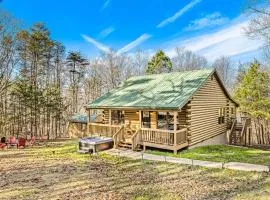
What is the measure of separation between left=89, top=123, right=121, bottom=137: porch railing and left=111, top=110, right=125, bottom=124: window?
153 cm

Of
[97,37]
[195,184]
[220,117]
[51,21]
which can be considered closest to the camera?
[195,184]

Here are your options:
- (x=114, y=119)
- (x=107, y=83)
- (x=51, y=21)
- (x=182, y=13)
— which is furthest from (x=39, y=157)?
(x=182, y=13)

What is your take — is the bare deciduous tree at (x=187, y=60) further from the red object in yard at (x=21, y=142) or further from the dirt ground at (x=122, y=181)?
the dirt ground at (x=122, y=181)

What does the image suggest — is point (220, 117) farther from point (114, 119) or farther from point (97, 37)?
point (97, 37)

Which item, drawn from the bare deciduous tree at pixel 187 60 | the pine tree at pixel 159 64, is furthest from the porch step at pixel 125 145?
the bare deciduous tree at pixel 187 60

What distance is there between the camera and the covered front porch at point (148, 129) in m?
14.5

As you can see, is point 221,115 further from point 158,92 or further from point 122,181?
point 122,181

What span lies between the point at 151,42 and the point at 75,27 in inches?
613

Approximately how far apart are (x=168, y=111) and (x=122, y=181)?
602 cm

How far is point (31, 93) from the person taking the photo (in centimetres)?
2314

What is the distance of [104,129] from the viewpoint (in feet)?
58.7

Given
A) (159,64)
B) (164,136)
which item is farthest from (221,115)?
(159,64)

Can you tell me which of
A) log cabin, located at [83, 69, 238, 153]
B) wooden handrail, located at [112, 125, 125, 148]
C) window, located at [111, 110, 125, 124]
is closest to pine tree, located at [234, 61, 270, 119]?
log cabin, located at [83, 69, 238, 153]

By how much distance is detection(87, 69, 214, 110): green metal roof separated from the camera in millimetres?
15171
